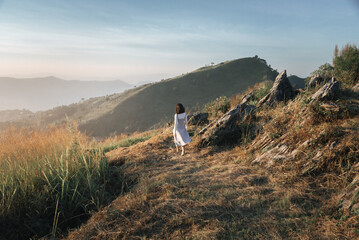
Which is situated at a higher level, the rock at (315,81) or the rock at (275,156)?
the rock at (315,81)

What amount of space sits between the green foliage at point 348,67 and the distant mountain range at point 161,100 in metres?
28.9

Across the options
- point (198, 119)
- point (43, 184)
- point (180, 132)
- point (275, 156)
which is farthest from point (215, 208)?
point (198, 119)

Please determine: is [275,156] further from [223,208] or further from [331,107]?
[223,208]

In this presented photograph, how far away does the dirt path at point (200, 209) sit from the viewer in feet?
10.2

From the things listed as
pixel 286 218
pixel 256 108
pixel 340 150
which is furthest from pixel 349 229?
pixel 256 108

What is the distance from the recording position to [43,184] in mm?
4730

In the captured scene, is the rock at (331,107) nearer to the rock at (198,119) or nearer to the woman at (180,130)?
the woman at (180,130)

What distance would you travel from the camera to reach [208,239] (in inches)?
113

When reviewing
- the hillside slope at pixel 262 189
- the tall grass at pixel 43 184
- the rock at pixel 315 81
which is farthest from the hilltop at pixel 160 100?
the tall grass at pixel 43 184

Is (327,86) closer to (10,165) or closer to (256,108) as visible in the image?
(256,108)

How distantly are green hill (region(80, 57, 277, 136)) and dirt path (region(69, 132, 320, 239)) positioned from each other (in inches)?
1300

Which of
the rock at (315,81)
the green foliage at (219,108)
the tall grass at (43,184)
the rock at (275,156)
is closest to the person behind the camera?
the tall grass at (43,184)

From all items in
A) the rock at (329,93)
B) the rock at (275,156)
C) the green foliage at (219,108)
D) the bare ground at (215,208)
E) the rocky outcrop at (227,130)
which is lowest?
the bare ground at (215,208)

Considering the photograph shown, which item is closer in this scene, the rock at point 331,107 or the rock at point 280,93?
the rock at point 331,107
